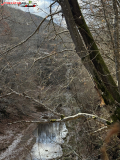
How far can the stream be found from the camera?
905 centimetres

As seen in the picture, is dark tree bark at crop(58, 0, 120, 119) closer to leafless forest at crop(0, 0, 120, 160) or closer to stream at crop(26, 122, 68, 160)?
leafless forest at crop(0, 0, 120, 160)

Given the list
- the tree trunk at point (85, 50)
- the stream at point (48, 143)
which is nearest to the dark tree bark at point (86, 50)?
the tree trunk at point (85, 50)

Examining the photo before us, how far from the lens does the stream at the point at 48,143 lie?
9.05 m

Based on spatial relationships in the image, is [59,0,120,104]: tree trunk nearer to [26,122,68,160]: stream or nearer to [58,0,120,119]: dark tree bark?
[58,0,120,119]: dark tree bark

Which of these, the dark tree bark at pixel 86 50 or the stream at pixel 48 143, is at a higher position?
the dark tree bark at pixel 86 50

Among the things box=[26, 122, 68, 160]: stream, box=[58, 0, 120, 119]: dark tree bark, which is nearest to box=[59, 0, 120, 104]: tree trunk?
box=[58, 0, 120, 119]: dark tree bark

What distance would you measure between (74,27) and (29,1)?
169 centimetres

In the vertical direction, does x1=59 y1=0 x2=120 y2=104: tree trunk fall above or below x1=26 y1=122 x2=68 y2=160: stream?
above

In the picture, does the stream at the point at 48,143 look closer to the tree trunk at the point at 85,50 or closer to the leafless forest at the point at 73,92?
the leafless forest at the point at 73,92

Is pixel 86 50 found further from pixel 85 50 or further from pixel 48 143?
pixel 48 143

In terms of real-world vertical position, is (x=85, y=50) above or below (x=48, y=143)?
Result: above

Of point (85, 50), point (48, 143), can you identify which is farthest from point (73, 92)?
point (85, 50)

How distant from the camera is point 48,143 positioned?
10.3m

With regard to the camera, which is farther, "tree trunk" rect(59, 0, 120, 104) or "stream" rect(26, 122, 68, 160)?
"stream" rect(26, 122, 68, 160)
